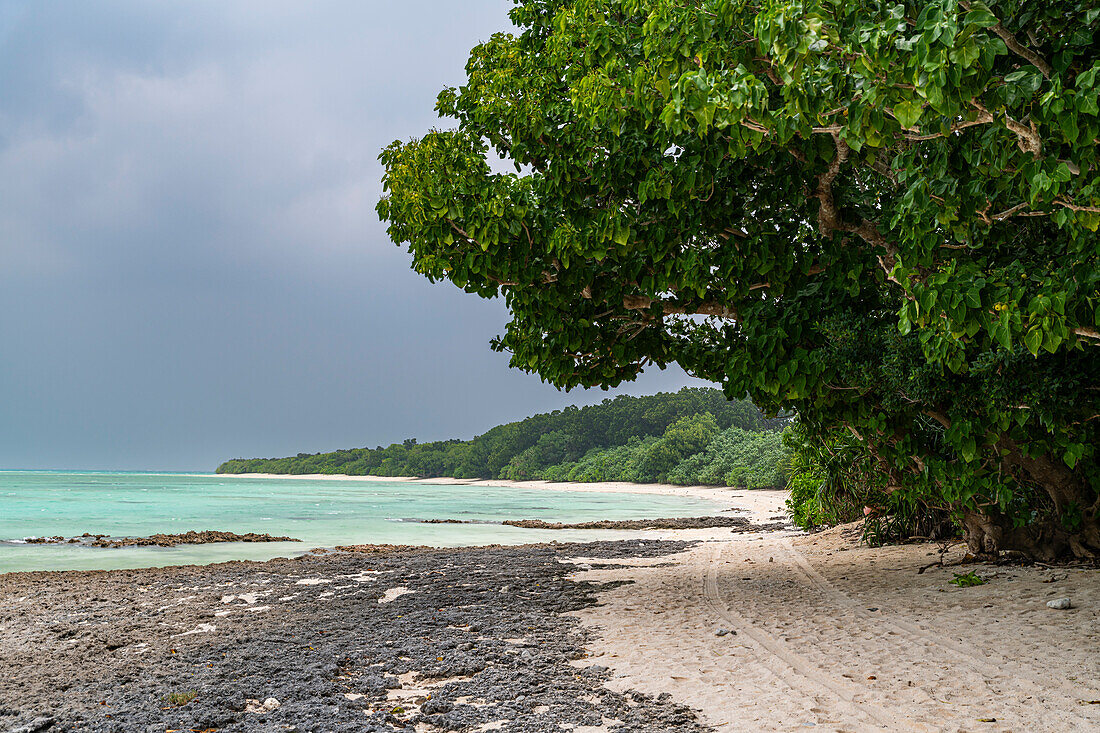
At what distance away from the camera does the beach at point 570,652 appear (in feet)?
12.7

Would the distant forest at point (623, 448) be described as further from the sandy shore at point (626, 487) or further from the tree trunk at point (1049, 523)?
the tree trunk at point (1049, 523)

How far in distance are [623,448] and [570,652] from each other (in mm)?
67196

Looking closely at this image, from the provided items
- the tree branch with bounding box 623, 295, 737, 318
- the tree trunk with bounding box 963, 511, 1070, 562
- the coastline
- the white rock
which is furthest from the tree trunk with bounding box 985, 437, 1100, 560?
the coastline

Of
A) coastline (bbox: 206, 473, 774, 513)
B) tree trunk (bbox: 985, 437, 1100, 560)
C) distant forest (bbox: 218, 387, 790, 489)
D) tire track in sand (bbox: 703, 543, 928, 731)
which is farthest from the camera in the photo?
distant forest (bbox: 218, 387, 790, 489)

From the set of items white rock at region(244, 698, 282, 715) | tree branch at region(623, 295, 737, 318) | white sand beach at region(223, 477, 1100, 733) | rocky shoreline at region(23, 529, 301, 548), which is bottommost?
rocky shoreline at region(23, 529, 301, 548)

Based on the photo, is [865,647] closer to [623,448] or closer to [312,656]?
[312,656]

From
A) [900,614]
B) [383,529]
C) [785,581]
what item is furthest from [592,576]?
[383,529]

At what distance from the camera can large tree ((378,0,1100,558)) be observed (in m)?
3.72

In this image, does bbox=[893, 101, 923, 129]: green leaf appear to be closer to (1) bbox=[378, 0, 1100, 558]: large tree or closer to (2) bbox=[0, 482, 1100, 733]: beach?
(1) bbox=[378, 0, 1100, 558]: large tree

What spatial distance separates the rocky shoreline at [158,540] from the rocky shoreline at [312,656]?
6163mm

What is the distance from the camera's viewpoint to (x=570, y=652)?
5254 millimetres

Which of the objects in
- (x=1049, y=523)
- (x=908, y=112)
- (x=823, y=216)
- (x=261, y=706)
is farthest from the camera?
(x=1049, y=523)

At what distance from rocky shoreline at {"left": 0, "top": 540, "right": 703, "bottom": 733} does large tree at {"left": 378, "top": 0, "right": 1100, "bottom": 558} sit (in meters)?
2.88

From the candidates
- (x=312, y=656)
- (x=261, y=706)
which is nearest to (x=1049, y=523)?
(x=312, y=656)
